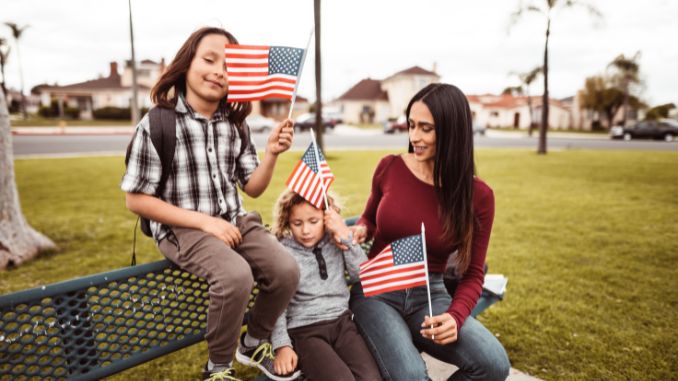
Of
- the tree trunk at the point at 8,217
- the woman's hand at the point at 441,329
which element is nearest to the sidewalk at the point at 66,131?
the tree trunk at the point at 8,217

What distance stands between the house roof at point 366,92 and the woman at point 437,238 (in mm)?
60872

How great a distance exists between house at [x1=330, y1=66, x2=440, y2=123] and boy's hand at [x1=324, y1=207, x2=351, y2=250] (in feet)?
188

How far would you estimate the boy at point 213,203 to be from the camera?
1.91 metres

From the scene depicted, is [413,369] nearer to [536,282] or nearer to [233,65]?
[233,65]

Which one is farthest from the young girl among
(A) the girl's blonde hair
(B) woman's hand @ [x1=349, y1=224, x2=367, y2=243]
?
(B) woman's hand @ [x1=349, y1=224, x2=367, y2=243]

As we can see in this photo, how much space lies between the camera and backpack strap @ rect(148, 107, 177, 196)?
204 cm

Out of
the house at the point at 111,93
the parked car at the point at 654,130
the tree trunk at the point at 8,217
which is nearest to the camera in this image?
the tree trunk at the point at 8,217

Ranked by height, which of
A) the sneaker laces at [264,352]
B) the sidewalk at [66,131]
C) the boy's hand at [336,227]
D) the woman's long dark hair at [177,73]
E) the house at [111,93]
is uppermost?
the house at [111,93]

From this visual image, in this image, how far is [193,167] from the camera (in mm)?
2154

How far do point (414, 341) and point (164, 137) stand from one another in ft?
5.33

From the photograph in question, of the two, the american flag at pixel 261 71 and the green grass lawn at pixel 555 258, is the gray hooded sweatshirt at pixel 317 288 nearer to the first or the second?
the american flag at pixel 261 71

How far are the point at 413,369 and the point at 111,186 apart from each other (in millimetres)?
8812

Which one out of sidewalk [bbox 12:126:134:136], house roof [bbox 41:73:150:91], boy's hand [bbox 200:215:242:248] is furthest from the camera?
house roof [bbox 41:73:150:91]

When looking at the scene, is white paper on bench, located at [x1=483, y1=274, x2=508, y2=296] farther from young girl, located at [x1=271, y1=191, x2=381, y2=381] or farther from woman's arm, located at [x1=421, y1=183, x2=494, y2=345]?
young girl, located at [x1=271, y1=191, x2=381, y2=381]
